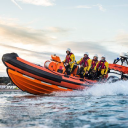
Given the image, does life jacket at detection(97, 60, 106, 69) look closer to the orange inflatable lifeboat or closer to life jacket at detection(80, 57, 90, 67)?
life jacket at detection(80, 57, 90, 67)

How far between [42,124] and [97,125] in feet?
3.24

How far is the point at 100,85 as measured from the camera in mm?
13445

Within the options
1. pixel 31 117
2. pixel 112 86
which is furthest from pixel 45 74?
pixel 31 117

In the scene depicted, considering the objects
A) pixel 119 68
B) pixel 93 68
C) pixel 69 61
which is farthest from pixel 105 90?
pixel 69 61

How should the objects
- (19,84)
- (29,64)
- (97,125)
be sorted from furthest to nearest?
(19,84) < (29,64) < (97,125)

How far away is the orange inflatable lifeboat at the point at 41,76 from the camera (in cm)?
1187

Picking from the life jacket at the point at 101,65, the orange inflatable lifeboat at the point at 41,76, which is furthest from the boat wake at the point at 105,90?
the life jacket at the point at 101,65

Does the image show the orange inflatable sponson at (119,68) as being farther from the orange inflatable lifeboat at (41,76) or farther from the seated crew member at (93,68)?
the orange inflatable lifeboat at (41,76)

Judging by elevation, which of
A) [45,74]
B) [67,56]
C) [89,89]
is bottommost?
[89,89]

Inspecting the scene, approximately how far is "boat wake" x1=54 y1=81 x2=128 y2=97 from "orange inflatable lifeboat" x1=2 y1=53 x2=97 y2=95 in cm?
29

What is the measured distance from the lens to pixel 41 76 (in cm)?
1202

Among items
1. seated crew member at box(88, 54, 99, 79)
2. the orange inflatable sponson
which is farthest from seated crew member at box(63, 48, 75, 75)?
the orange inflatable sponson

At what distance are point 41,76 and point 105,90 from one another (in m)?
3.97

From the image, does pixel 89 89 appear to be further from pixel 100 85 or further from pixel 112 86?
pixel 112 86
